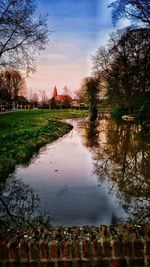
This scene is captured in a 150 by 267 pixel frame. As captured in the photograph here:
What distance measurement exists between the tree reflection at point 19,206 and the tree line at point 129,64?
1785 centimetres

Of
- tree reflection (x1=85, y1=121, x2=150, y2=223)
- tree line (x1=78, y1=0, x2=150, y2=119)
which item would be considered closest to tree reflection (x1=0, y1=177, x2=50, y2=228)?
tree reflection (x1=85, y1=121, x2=150, y2=223)

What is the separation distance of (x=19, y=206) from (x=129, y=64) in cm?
4022

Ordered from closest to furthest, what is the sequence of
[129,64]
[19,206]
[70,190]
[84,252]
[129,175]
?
1. [84,252]
2. [19,206]
3. [70,190]
4. [129,175]
5. [129,64]

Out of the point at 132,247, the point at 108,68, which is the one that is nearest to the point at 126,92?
the point at 108,68

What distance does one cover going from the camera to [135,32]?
28.0 m

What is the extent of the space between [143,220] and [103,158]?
27.7 feet

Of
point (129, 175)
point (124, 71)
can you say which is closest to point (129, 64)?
point (124, 71)

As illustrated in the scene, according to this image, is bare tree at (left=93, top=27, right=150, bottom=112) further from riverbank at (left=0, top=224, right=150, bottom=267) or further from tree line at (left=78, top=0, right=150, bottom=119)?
riverbank at (left=0, top=224, right=150, bottom=267)

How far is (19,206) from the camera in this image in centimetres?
880

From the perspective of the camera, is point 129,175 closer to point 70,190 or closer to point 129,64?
point 70,190

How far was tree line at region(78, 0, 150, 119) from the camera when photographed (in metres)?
26.2

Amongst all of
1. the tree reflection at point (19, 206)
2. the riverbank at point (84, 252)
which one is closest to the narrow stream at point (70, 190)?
the tree reflection at point (19, 206)

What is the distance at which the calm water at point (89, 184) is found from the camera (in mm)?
8312

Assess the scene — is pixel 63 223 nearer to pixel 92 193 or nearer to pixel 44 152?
pixel 92 193
